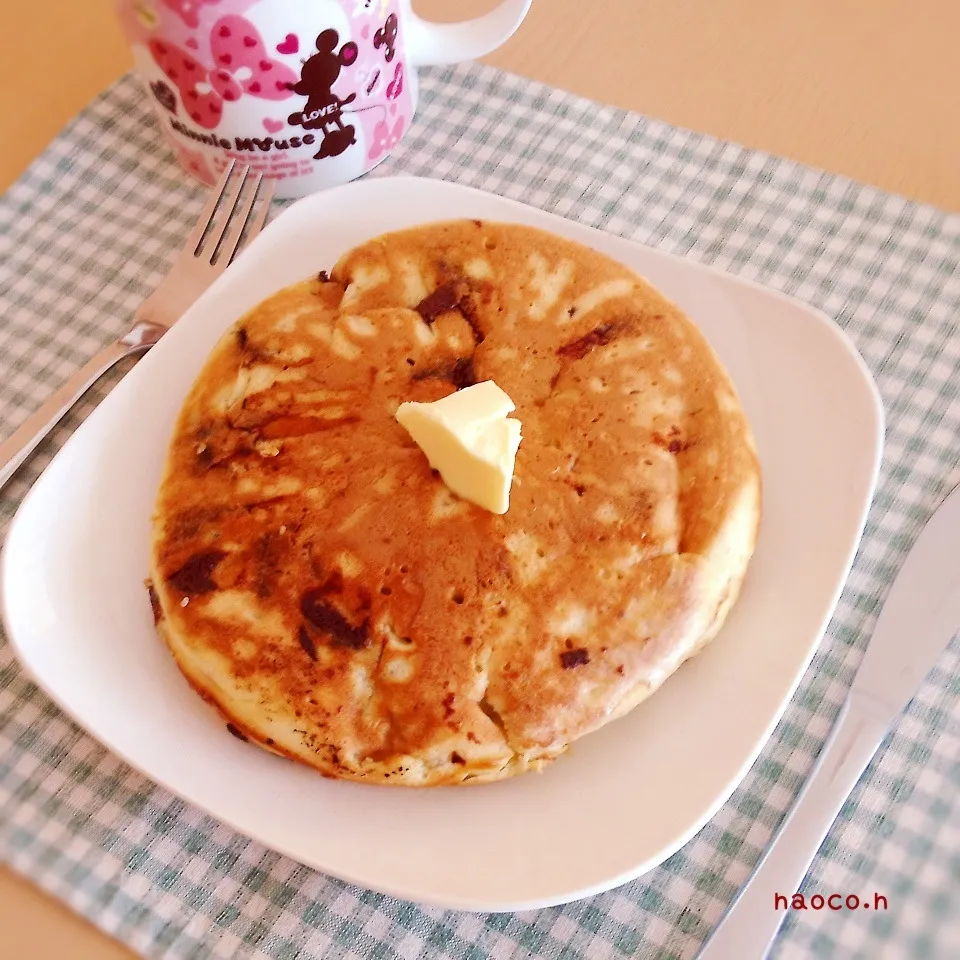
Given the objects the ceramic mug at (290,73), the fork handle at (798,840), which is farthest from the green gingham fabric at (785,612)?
the ceramic mug at (290,73)

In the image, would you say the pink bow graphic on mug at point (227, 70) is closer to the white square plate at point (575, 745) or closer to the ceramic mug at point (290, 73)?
the ceramic mug at point (290, 73)

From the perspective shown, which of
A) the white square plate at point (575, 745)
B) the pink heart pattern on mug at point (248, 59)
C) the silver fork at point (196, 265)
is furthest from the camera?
the silver fork at point (196, 265)

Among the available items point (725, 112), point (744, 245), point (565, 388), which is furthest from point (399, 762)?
point (725, 112)

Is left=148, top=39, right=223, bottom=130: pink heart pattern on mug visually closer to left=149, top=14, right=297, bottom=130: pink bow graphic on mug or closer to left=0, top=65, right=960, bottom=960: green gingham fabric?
left=149, top=14, right=297, bottom=130: pink bow graphic on mug

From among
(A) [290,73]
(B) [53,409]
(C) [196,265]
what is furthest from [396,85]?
(B) [53,409]

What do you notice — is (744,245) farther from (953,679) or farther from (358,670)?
(358,670)

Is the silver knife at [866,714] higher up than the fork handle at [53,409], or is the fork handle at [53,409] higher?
the fork handle at [53,409]

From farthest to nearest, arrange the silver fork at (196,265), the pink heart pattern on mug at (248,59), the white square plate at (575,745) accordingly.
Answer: the silver fork at (196,265)
the pink heart pattern on mug at (248,59)
the white square plate at (575,745)

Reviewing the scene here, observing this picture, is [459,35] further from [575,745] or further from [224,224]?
[575,745]
